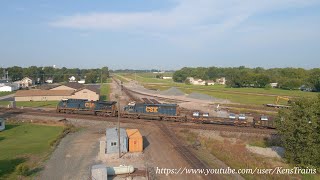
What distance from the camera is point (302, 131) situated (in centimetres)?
3130

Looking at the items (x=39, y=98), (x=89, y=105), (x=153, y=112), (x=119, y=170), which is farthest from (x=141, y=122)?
(x=39, y=98)

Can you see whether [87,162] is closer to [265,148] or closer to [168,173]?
[168,173]

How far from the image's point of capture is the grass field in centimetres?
2827

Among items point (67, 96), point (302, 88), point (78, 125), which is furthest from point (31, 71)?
point (302, 88)

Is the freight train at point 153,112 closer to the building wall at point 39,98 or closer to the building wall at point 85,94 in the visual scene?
the building wall at point 85,94

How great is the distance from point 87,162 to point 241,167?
15.9m

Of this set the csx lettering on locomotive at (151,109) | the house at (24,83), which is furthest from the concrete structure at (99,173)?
the house at (24,83)

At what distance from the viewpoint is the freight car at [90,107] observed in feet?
182

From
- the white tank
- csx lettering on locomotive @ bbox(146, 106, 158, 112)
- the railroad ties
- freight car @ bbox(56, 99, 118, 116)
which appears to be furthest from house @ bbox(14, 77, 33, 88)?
the white tank

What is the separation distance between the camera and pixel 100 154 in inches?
1251

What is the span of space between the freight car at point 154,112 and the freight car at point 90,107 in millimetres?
2992

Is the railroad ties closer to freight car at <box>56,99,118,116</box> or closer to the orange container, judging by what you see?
the orange container

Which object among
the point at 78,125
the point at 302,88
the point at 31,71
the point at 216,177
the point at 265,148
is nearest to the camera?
the point at 216,177

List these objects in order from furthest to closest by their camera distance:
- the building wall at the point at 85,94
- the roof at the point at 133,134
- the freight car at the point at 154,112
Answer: the building wall at the point at 85,94, the freight car at the point at 154,112, the roof at the point at 133,134
